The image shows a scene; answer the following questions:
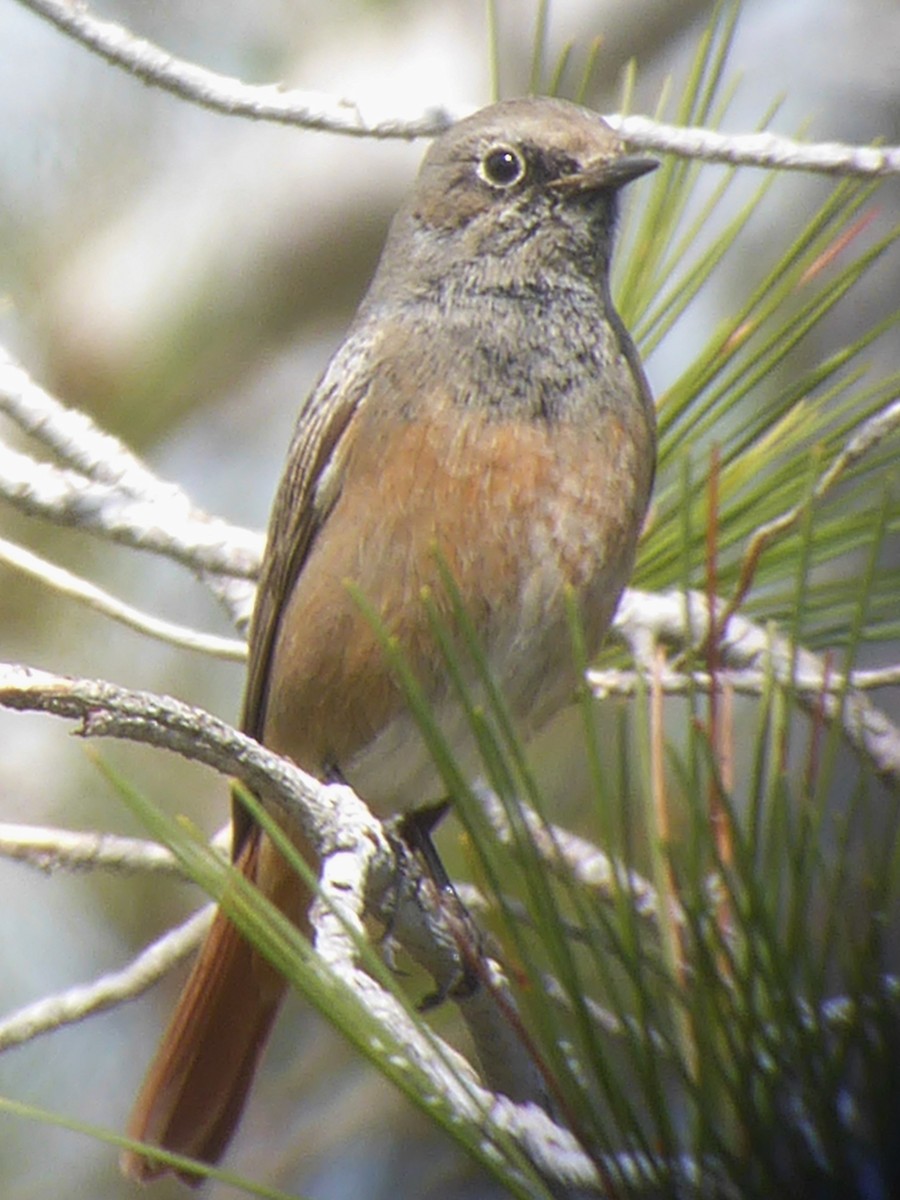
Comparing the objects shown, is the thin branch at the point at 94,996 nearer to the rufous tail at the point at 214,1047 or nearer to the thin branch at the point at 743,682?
the rufous tail at the point at 214,1047

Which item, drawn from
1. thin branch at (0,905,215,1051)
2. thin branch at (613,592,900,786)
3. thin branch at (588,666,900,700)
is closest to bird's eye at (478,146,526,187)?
thin branch at (613,592,900,786)

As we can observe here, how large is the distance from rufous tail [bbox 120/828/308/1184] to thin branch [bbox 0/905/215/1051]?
35 cm

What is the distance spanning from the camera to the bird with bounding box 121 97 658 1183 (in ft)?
9.34

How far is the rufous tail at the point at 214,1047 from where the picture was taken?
127 inches

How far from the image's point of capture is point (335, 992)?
160cm

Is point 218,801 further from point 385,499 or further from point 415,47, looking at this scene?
point 415,47

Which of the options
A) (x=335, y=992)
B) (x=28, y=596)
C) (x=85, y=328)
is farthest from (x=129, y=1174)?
(x=85, y=328)

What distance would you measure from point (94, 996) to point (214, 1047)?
2.29 feet

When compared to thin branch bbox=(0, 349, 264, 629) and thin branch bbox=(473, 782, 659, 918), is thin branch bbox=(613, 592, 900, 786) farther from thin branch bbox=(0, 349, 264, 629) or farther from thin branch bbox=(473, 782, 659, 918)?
thin branch bbox=(0, 349, 264, 629)

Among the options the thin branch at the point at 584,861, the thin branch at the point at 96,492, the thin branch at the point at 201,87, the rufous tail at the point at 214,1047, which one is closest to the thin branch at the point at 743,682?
the thin branch at the point at 584,861

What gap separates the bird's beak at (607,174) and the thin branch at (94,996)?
1.41 metres

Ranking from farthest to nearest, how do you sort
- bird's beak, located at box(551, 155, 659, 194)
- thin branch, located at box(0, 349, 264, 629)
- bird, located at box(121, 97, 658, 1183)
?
1. bird's beak, located at box(551, 155, 659, 194)
2. bird, located at box(121, 97, 658, 1183)
3. thin branch, located at box(0, 349, 264, 629)

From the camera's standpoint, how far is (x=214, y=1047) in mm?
3275

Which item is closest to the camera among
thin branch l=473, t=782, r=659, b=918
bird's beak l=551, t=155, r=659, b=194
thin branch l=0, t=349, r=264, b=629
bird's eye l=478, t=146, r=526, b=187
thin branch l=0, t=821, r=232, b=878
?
thin branch l=473, t=782, r=659, b=918
